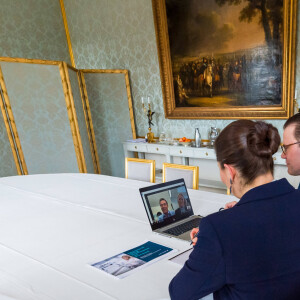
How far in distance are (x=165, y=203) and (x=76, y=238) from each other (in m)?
0.58

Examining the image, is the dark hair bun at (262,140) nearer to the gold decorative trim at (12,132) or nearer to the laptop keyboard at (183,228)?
the laptop keyboard at (183,228)

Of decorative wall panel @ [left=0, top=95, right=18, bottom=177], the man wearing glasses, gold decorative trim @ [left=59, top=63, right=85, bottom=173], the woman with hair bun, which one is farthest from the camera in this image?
gold decorative trim @ [left=59, top=63, right=85, bottom=173]

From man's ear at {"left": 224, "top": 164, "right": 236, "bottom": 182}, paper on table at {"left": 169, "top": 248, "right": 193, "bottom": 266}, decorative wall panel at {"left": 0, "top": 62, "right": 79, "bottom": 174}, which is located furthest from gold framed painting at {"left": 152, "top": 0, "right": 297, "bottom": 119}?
man's ear at {"left": 224, "top": 164, "right": 236, "bottom": 182}

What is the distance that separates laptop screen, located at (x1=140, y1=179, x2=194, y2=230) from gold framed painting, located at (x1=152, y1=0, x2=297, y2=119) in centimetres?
243

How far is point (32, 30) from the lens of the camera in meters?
5.31

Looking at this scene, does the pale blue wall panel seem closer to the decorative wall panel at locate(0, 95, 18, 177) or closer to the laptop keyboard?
the decorative wall panel at locate(0, 95, 18, 177)

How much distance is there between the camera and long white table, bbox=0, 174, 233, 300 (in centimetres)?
129

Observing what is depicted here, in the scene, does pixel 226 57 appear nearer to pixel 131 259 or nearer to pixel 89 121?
pixel 89 121

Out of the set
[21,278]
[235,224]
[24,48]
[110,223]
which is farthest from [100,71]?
[235,224]

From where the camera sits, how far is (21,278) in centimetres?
142

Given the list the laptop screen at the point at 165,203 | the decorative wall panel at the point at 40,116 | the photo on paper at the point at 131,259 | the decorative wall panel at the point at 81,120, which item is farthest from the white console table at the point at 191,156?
the photo on paper at the point at 131,259

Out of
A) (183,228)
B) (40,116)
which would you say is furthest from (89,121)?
(183,228)

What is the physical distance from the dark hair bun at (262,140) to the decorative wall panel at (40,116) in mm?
3545

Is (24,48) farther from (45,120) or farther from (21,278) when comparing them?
(21,278)
